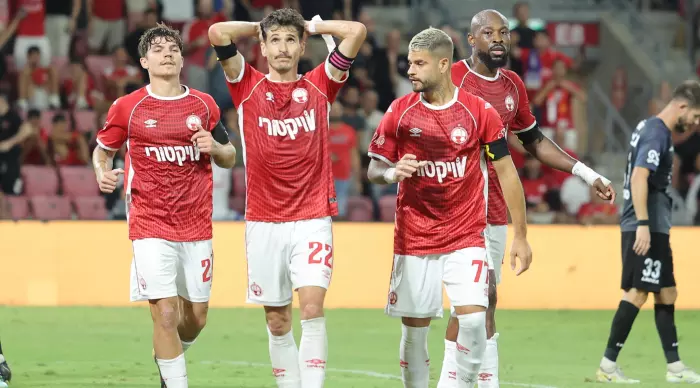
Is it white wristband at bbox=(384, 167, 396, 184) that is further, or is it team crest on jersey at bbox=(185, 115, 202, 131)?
team crest on jersey at bbox=(185, 115, 202, 131)

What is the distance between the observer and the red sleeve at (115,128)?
8.39 metres

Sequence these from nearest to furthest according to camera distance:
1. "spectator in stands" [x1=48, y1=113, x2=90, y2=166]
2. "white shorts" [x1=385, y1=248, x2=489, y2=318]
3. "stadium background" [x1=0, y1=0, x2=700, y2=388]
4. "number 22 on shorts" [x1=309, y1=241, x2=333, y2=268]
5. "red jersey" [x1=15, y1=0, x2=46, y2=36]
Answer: "white shorts" [x1=385, y1=248, x2=489, y2=318], "number 22 on shorts" [x1=309, y1=241, x2=333, y2=268], "stadium background" [x1=0, y1=0, x2=700, y2=388], "spectator in stands" [x1=48, y1=113, x2=90, y2=166], "red jersey" [x1=15, y1=0, x2=46, y2=36]

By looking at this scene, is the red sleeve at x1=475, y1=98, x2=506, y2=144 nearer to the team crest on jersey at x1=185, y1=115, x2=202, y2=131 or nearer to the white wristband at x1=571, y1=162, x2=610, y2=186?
the white wristband at x1=571, y1=162, x2=610, y2=186

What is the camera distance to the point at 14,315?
14219mm

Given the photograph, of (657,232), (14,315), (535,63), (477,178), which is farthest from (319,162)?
(535,63)

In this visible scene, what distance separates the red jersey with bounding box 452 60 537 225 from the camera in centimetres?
860

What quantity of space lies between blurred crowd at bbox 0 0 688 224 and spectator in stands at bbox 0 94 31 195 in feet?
0.05

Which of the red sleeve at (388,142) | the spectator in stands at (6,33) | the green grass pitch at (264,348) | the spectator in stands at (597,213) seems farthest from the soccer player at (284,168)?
the spectator in stands at (6,33)

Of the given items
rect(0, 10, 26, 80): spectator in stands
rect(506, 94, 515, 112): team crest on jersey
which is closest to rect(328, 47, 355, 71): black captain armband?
rect(506, 94, 515, 112): team crest on jersey

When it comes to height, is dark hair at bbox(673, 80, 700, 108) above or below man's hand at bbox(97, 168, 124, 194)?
above

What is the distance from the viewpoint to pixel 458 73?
8.66m

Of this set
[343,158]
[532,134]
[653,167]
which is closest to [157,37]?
[532,134]

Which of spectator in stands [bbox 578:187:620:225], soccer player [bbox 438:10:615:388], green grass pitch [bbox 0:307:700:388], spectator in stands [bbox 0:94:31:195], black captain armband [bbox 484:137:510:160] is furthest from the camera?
spectator in stands [bbox 0:94:31:195]

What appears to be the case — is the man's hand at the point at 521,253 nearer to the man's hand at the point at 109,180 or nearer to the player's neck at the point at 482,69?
the player's neck at the point at 482,69
